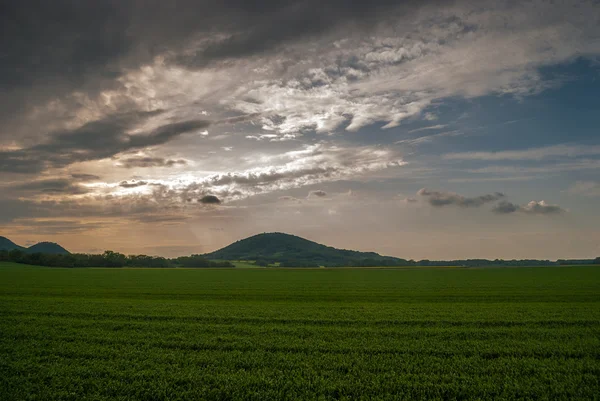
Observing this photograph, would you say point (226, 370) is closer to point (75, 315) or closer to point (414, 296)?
point (75, 315)

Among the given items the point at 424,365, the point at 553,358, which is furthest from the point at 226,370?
the point at 553,358

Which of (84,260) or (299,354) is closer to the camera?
(299,354)

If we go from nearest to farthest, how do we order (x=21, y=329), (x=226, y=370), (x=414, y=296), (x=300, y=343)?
(x=226, y=370)
(x=300, y=343)
(x=21, y=329)
(x=414, y=296)

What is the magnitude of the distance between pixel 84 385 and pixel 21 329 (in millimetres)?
9901

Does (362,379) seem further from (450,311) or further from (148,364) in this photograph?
(450,311)

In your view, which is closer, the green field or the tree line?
the green field

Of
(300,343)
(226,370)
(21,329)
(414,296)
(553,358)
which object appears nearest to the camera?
(226,370)

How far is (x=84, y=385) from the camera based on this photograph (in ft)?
35.6

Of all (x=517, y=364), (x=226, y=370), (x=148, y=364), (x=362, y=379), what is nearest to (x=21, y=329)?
(x=148, y=364)

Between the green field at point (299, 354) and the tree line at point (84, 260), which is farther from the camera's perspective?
the tree line at point (84, 260)

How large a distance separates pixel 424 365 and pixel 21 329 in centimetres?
1851

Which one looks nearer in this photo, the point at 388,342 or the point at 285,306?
the point at 388,342

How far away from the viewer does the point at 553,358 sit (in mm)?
13031

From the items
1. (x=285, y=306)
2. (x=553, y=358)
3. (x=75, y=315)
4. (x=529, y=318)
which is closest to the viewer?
(x=553, y=358)
